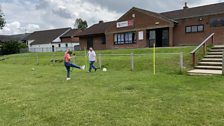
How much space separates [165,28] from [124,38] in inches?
244

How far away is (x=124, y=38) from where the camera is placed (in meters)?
32.7

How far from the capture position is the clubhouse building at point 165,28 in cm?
2553

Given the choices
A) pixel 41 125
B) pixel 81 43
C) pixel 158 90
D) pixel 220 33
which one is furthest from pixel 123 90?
pixel 81 43

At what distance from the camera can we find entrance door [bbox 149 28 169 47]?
29.3 m

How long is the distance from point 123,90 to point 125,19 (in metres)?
24.8

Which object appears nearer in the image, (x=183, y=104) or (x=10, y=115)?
(x=10, y=115)

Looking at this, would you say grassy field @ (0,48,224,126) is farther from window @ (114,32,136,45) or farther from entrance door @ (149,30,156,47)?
window @ (114,32,136,45)

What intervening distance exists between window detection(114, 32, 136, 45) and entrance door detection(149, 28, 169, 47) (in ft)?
8.26

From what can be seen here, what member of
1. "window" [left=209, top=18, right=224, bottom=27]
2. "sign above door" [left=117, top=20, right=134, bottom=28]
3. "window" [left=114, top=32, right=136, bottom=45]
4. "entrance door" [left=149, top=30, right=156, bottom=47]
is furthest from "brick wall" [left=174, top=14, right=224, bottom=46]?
"sign above door" [left=117, top=20, right=134, bottom=28]

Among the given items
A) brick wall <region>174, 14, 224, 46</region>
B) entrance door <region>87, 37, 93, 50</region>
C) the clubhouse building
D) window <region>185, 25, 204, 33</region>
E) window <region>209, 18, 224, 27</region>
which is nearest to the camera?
window <region>209, 18, 224, 27</region>

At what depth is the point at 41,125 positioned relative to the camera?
5.14 metres

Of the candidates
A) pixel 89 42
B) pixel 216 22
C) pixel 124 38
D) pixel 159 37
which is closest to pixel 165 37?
pixel 159 37

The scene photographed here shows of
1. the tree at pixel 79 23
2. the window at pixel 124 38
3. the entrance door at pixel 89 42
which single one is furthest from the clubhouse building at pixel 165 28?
the tree at pixel 79 23

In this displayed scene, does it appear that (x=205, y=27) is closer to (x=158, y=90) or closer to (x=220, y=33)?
(x=220, y=33)
